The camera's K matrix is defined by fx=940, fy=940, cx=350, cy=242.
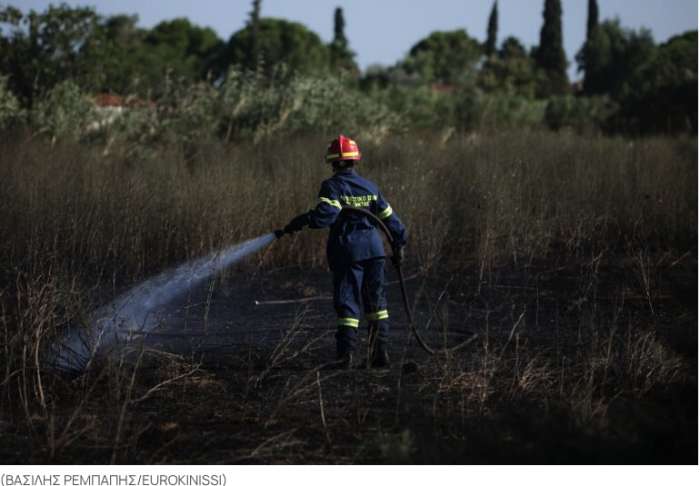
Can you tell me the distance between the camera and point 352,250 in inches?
250

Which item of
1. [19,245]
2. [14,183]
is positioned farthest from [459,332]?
[14,183]

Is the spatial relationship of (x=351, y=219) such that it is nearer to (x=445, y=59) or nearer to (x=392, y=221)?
(x=392, y=221)

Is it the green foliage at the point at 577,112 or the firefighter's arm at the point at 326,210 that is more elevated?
the green foliage at the point at 577,112

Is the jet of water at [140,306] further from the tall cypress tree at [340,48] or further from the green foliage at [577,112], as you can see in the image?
the tall cypress tree at [340,48]

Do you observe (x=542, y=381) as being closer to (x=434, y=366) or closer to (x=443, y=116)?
(x=434, y=366)

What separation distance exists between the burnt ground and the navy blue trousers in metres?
0.24

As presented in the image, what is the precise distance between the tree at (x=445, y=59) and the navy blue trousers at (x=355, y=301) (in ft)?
105

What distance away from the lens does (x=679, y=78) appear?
27.7 m

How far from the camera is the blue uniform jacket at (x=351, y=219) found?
6.30 metres

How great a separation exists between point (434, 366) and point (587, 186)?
6.55 metres

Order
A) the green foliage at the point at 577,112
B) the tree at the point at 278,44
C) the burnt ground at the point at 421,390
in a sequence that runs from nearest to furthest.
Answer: the burnt ground at the point at 421,390 < the green foliage at the point at 577,112 < the tree at the point at 278,44

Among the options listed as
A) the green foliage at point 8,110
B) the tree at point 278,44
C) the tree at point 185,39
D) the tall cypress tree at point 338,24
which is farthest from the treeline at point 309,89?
the tall cypress tree at point 338,24

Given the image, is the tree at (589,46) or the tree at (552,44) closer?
the tree at (552,44)

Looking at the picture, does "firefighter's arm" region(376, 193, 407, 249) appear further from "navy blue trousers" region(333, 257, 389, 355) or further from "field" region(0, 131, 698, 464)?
"field" region(0, 131, 698, 464)
